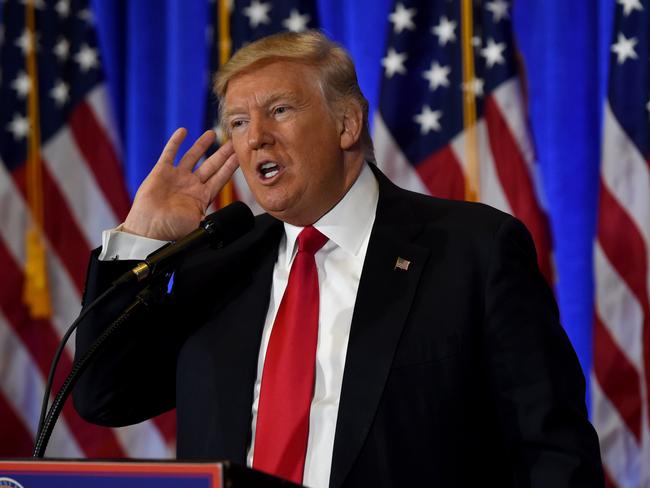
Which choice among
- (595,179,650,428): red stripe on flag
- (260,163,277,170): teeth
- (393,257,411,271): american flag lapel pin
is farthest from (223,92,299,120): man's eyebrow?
(595,179,650,428): red stripe on flag

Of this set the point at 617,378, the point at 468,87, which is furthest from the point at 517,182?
the point at 617,378

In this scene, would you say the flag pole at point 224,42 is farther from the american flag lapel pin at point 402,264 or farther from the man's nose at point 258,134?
the american flag lapel pin at point 402,264

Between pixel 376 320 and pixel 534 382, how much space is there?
0.31 metres

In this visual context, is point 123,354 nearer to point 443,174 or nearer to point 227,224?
point 227,224

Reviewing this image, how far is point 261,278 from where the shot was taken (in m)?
1.94

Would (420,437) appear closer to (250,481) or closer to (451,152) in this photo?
(250,481)

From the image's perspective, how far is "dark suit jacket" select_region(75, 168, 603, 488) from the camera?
1599 mm

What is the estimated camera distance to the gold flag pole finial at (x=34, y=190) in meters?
3.34

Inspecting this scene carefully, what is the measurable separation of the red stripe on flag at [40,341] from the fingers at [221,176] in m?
1.57

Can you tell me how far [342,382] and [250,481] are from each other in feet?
2.11

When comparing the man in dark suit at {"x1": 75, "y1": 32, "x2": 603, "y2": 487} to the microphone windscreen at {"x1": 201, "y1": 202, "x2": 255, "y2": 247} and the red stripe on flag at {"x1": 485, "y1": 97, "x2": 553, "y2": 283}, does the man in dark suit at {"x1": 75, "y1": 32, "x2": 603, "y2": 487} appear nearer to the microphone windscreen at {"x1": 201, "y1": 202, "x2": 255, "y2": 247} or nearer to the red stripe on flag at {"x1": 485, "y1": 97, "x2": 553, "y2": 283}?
the microphone windscreen at {"x1": 201, "y1": 202, "x2": 255, "y2": 247}

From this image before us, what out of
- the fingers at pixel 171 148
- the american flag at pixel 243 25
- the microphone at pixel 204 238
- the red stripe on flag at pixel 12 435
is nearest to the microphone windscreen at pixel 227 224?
the microphone at pixel 204 238

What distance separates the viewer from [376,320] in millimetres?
1702

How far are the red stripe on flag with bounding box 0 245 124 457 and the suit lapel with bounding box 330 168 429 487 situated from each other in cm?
195
